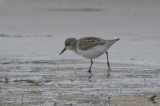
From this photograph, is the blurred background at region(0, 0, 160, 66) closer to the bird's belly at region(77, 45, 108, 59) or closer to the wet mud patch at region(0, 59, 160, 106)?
the bird's belly at region(77, 45, 108, 59)

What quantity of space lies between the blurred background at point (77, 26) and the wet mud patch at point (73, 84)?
3.27 feet

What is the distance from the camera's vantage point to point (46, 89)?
9609 mm

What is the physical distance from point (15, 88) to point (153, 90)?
2026 mm

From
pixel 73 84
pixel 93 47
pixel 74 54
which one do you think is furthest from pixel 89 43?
pixel 73 84

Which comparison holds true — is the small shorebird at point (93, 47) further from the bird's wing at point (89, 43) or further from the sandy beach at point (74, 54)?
the sandy beach at point (74, 54)

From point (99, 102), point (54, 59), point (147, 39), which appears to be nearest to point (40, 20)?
point (147, 39)

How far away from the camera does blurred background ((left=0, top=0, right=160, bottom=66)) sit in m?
13.9

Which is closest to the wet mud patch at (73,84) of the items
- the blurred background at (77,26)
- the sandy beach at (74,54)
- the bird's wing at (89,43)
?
the sandy beach at (74,54)

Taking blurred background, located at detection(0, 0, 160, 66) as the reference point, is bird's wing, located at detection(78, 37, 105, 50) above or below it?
below

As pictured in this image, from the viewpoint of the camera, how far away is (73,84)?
397 inches

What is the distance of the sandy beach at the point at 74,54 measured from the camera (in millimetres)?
9117

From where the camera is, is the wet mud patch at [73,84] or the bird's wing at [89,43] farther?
the bird's wing at [89,43]

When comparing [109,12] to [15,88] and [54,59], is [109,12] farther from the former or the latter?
[15,88]

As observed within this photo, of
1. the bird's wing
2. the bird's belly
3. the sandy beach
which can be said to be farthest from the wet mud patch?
the bird's wing
